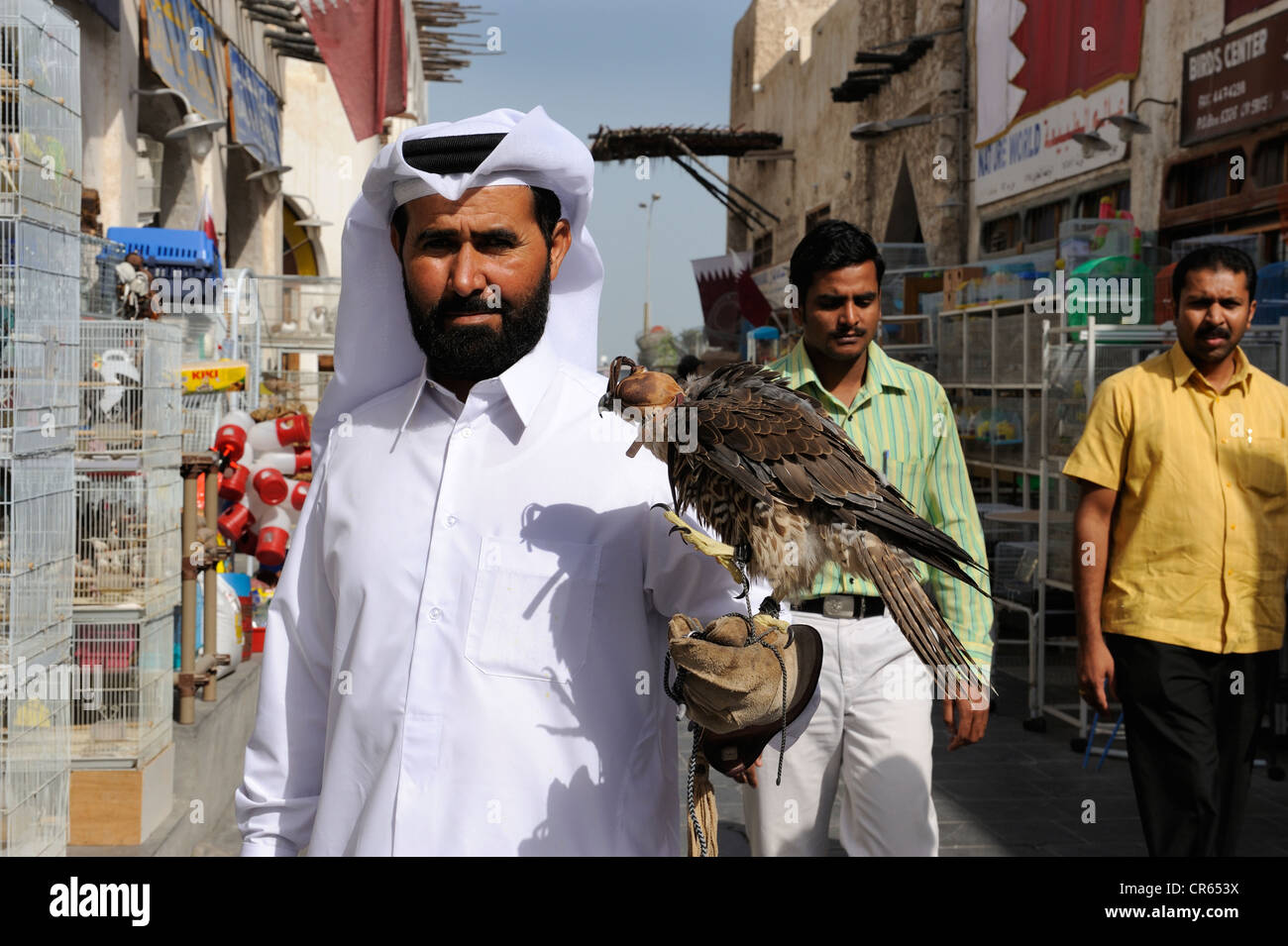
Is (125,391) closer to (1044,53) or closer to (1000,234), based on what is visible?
(1044,53)

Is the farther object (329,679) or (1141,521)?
(1141,521)

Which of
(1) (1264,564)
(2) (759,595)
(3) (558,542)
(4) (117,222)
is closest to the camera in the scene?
(3) (558,542)

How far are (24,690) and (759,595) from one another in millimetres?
2474

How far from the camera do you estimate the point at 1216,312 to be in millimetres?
4020

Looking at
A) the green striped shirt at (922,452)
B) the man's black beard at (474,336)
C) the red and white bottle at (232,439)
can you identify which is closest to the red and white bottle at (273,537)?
the red and white bottle at (232,439)

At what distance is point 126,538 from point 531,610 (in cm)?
384

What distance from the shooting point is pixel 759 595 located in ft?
7.84

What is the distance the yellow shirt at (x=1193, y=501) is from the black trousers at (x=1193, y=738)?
7 cm

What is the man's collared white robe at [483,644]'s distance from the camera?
194 centimetres

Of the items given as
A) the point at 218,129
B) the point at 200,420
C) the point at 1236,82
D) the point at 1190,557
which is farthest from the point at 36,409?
the point at 218,129

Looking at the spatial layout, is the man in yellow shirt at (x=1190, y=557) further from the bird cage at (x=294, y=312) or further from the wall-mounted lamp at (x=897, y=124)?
the wall-mounted lamp at (x=897, y=124)

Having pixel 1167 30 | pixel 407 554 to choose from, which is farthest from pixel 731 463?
pixel 1167 30

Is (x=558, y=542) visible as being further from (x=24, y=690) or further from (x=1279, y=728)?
(x=1279, y=728)

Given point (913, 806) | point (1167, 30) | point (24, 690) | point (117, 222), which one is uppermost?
point (1167, 30)
